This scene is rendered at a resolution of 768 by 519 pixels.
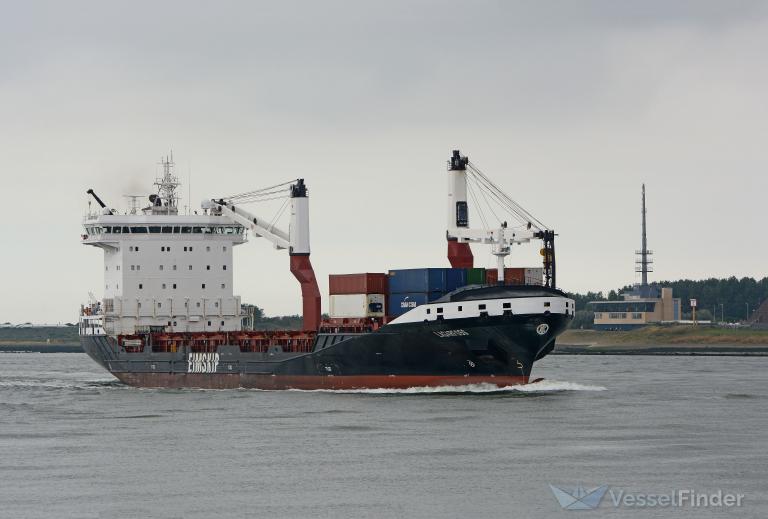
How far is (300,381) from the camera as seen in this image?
6059cm

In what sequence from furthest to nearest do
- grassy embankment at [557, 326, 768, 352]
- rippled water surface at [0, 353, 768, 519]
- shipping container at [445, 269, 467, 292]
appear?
1. grassy embankment at [557, 326, 768, 352]
2. shipping container at [445, 269, 467, 292]
3. rippled water surface at [0, 353, 768, 519]

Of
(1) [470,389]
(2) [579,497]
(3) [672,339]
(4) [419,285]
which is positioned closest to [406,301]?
(4) [419,285]

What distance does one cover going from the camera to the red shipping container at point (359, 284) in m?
58.2

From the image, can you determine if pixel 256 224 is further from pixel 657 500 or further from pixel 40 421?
pixel 657 500

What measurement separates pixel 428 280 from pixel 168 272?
21379 millimetres

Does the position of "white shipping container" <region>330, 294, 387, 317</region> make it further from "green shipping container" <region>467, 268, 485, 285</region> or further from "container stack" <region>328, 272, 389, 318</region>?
"green shipping container" <region>467, 268, 485, 285</region>

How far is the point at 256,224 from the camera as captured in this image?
72.0 metres

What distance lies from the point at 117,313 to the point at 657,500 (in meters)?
46.9

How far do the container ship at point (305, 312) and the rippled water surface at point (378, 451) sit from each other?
1524 millimetres

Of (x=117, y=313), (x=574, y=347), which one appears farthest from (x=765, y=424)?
(x=574, y=347)

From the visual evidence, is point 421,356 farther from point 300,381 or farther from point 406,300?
point 300,381

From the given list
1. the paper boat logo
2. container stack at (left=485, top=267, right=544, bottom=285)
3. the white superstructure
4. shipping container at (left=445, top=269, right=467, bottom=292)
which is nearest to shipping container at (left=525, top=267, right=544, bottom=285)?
container stack at (left=485, top=267, right=544, bottom=285)

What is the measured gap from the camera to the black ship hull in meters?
54.7

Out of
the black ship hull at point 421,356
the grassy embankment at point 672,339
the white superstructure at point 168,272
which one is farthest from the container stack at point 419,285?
the grassy embankment at point 672,339
